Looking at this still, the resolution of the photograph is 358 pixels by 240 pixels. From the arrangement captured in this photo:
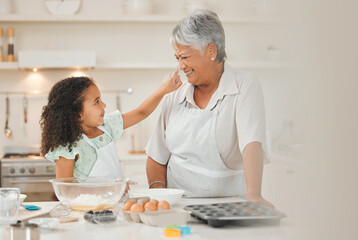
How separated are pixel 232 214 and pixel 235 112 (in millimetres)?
579

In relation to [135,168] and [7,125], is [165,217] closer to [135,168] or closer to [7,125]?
[135,168]

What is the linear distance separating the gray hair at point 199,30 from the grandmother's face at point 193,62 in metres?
0.02

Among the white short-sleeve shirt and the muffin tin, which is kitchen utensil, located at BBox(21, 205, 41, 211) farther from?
the white short-sleeve shirt

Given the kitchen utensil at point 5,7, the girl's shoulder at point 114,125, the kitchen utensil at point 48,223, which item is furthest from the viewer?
the kitchen utensil at point 5,7

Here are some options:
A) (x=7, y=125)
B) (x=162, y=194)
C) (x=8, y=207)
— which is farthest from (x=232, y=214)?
(x=7, y=125)

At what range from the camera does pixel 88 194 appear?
1081 mm

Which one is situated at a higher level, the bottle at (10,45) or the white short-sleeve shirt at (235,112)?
the bottle at (10,45)

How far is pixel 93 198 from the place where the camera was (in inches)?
42.6

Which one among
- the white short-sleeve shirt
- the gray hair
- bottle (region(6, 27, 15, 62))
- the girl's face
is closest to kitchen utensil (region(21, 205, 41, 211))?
the girl's face

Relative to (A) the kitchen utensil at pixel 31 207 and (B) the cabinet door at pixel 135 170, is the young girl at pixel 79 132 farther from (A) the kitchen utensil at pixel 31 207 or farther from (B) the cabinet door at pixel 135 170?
(B) the cabinet door at pixel 135 170

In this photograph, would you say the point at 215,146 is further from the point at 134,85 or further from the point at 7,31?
the point at 7,31

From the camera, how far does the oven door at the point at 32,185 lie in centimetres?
305

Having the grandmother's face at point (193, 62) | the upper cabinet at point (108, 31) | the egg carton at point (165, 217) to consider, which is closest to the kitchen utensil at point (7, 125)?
the upper cabinet at point (108, 31)

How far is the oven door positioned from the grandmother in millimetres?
1799
